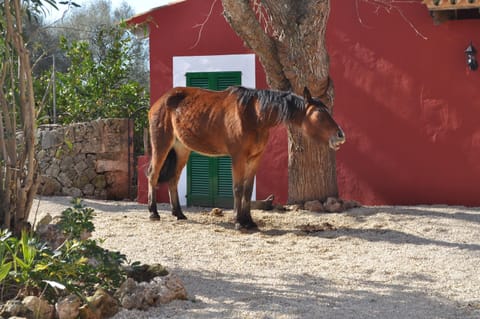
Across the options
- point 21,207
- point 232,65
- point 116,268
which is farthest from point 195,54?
point 116,268

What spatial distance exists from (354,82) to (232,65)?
1.77m

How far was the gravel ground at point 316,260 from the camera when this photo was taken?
479 centimetres

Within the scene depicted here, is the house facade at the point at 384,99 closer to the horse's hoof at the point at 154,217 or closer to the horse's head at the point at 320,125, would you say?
the horse's hoof at the point at 154,217

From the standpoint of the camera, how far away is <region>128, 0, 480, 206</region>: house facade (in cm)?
917

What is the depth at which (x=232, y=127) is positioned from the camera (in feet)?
26.1

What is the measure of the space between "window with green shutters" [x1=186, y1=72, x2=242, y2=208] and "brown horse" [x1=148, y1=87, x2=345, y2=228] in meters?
1.33

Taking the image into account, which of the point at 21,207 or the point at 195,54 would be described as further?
the point at 195,54

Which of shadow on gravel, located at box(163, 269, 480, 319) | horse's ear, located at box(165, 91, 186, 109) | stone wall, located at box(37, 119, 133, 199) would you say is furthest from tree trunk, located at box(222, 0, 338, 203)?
stone wall, located at box(37, 119, 133, 199)

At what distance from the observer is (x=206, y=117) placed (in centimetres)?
834

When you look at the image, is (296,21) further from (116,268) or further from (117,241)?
(116,268)

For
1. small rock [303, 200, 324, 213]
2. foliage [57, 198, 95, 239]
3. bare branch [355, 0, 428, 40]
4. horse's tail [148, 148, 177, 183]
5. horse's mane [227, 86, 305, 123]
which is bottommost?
small rock [303, 200, 324, 213]

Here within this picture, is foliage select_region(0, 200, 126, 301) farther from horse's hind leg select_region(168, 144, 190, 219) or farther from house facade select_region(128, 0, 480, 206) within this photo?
house facade select_region(128, 0, 480, 206)

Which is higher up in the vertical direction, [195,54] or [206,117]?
[195,54]

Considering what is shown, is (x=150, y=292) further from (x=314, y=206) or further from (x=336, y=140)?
(x=314, y=206)
